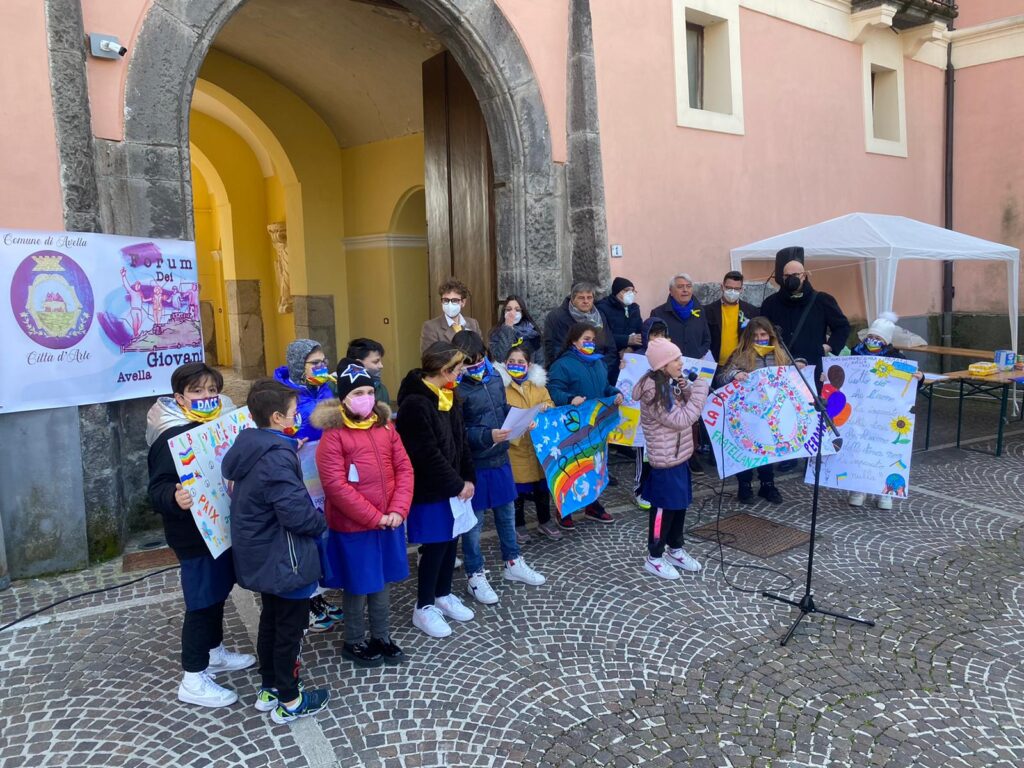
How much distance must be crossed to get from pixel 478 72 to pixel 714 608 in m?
5.40

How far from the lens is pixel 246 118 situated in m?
11.8

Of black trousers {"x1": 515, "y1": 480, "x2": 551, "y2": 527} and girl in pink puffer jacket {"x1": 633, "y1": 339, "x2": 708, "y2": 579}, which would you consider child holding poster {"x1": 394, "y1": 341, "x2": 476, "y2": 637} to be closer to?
girl in pink puffer jacket {"x1": 633, "y1": 339, "x2": 708, "y2": 579}

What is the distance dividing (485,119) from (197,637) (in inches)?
225

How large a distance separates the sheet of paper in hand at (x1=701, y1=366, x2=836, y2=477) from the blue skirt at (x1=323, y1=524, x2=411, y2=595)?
2.96 m

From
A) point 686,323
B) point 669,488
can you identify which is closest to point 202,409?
point 669,488

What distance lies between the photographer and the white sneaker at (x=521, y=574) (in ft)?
15.4

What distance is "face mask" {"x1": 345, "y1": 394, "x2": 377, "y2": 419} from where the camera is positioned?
3480mm

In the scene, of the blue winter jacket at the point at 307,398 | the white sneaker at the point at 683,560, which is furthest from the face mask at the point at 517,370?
the white sneaker at the point at 683,560

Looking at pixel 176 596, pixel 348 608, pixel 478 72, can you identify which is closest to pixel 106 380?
pixel 176 596

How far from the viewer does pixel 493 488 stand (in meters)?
4.57

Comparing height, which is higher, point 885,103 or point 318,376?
point 885,103

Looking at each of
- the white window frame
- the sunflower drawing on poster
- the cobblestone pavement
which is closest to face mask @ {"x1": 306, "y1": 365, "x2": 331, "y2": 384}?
the cobblestone pavement

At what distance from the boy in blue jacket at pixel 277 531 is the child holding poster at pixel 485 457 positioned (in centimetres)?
128

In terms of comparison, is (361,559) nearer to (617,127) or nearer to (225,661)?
(225,661)
